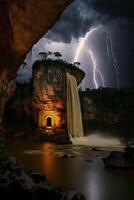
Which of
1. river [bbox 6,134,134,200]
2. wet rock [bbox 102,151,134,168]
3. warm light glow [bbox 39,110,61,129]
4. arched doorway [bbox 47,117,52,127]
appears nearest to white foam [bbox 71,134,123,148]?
warm light glow [bbox 39,110,61,129]

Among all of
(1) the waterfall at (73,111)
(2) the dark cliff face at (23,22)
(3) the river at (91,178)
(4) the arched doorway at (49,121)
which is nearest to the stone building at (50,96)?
(4) the arched doorway at (49,121)

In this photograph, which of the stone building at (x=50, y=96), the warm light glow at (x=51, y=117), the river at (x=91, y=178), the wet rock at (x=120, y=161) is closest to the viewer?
the river at (x=91, y=178)

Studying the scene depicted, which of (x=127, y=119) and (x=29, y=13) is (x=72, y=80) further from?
(x=29, y=13)

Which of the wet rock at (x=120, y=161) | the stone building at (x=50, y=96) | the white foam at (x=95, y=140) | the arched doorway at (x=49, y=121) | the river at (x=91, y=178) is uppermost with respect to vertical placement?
→ the stone building at (x=50, y=96)

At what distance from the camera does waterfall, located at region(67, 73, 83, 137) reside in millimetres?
40875


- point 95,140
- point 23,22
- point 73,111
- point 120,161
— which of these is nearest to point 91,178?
point 120,161

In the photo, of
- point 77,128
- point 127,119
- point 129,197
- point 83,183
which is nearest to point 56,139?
point 77,128

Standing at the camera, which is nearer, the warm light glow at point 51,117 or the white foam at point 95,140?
the white foam at point 95,140

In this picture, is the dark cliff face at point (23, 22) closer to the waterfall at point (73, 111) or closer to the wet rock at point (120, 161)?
the wet rock at point (120, 161)

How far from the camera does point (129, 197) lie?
10406 millimetres

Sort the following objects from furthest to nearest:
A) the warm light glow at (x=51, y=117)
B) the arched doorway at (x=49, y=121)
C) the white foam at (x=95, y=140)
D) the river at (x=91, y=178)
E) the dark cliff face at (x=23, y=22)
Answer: the arched doorway at (x=49, y=121)
the warm light glow at (x=51, y=117)
the white foam at (x=95, y=140)
the river at (x=91, y=178)
the dark cliff face at (x=23, y=22)

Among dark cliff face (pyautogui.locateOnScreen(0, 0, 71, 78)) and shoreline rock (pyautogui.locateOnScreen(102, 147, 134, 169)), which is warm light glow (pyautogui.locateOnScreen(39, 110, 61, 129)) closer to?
shoreline rock (pyautogui.locateOnScreen(102, 147, 134, 169))

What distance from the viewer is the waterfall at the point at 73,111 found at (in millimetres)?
40875

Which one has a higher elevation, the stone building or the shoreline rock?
the stone building
